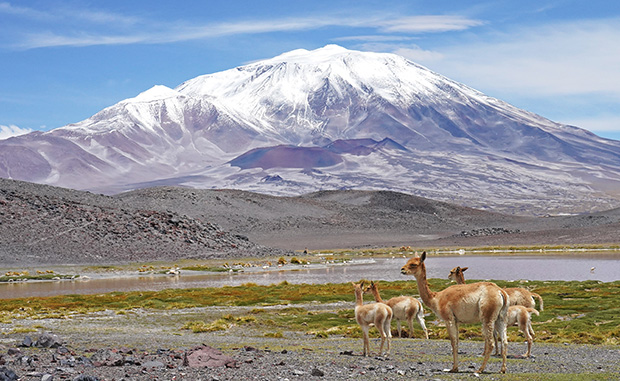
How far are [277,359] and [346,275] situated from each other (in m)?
39.4

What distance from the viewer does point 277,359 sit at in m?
17.5

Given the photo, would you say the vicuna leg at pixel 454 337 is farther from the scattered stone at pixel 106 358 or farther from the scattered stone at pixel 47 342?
the scattered stone at pixel 47 342

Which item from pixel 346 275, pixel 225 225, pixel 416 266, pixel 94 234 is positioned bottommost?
pixel 346 275

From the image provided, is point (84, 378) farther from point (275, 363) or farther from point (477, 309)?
point (477, 309)

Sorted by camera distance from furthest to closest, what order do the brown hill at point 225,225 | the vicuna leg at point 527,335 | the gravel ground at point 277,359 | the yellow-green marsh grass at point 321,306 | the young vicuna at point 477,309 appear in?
the brown hill at point 225,225, the yellow-green marsh grass at point 321,306, the vicuna leg at point 527,335, the young vicuna at point 477,309, the gravel ground at point 277,359

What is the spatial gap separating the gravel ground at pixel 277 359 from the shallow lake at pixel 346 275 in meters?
25.4

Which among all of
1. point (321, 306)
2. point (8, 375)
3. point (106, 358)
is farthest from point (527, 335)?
point (321, 306)

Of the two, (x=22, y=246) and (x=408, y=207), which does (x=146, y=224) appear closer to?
(x=22, y=246)

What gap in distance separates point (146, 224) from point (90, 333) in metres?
63.0

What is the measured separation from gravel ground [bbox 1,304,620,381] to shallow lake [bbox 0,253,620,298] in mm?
25372

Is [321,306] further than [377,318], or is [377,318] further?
[321,306]

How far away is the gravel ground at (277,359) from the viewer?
50.2ft

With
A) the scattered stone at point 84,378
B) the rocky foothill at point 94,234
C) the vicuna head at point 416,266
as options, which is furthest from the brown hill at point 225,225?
the vicuna head at point 416,266

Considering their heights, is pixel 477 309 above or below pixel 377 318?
above
